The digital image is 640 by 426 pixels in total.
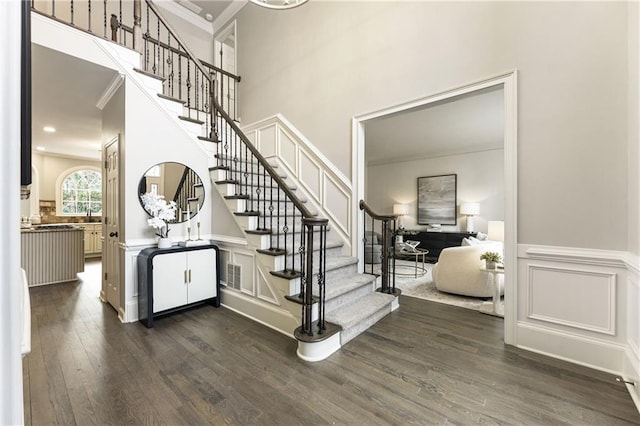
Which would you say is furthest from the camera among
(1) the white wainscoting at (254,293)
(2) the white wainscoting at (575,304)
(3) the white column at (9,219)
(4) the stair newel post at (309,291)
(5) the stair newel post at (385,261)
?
(5) the stair newel post at (385,261)

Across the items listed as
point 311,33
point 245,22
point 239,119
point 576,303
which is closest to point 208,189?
point 239,119

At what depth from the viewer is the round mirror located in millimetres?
3221

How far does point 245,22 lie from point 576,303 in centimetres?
648

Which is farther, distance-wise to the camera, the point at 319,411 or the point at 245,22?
the point at 245,22

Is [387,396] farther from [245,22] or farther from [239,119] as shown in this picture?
[245,22]

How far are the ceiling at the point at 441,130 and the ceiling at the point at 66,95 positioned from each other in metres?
3.36

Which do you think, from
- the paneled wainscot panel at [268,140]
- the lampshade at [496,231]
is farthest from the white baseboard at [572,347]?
the paneled wainscot panel at [268,140]

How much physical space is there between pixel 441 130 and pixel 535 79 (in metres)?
3.54

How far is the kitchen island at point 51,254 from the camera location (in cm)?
450

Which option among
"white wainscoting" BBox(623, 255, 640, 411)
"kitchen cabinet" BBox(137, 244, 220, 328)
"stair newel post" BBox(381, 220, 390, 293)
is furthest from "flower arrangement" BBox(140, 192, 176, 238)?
"white wainscoting" BBox(623, 255, 640, 411)

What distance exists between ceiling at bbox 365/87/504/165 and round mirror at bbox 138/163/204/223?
248 centimetres

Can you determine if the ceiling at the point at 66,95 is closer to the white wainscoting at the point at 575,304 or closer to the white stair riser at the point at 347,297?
the white stair riser at the point at 347,297

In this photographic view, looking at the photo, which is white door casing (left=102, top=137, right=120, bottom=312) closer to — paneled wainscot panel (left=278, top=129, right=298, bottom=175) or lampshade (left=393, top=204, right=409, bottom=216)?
paneled wainscot panel (left=278, top=129, right=298, bottom=175)

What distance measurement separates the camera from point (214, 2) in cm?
533
